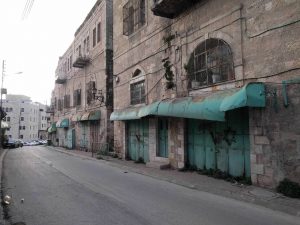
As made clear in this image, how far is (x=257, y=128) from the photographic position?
9.59m

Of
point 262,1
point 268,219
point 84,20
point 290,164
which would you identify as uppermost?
point 84,20

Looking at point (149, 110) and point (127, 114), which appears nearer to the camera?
point (149, 110)

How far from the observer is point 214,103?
10.1 metres

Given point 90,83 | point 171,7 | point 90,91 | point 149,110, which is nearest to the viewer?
point 171,7

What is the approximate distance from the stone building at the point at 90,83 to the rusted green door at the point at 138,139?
4606mm

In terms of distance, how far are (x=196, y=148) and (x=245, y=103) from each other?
4.49m

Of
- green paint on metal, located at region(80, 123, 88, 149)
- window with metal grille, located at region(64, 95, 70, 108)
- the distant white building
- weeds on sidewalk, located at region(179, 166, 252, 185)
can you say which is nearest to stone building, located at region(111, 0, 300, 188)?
weeds on sidewalk, located at region(179, 166, 252, 185)

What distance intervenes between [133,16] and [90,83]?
1050 cm

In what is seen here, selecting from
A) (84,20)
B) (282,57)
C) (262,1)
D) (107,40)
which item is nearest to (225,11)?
(262,1)

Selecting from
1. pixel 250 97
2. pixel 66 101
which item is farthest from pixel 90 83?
pixel 250 97

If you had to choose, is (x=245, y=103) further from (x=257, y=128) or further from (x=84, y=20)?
(x=84, y=20)

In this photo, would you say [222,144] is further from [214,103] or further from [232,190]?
[232,190]

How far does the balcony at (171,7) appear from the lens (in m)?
13.1

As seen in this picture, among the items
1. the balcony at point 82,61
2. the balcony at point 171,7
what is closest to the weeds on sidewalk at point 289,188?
the balcony at point 171,7
